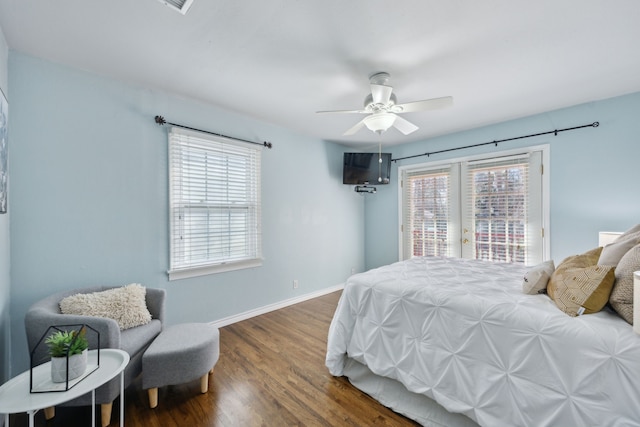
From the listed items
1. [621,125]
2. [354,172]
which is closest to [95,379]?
[354,172]

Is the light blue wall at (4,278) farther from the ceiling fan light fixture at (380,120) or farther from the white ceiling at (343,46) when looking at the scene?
the ceiling fan light fixture at (380,120)

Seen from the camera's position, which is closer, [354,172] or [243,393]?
[243,393]

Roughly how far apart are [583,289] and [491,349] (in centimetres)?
58

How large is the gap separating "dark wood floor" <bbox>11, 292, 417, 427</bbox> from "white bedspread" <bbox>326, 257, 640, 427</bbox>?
0.24m

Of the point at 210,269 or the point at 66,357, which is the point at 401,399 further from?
the point at 210,269

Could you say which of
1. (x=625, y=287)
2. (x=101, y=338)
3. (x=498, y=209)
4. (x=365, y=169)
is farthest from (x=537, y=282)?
(x=365, y=169)

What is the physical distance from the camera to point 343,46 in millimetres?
1894

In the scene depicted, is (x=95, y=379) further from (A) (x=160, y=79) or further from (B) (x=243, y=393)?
(A) (x=160, y=79)

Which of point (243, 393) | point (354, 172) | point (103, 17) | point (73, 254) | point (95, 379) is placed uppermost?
point (103, 17)

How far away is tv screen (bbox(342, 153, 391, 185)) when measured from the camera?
442 centimetres

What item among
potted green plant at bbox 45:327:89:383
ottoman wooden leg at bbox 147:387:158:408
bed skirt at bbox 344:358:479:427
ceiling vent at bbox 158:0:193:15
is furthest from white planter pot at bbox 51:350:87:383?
ceiling vent at bbox 158:0:193:15

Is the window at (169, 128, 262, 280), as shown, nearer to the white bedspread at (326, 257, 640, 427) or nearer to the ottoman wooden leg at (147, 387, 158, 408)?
the ottoman wooden leg at (147, 387, 158, 408)

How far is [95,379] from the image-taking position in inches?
49.2

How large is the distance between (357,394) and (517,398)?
100 cm
